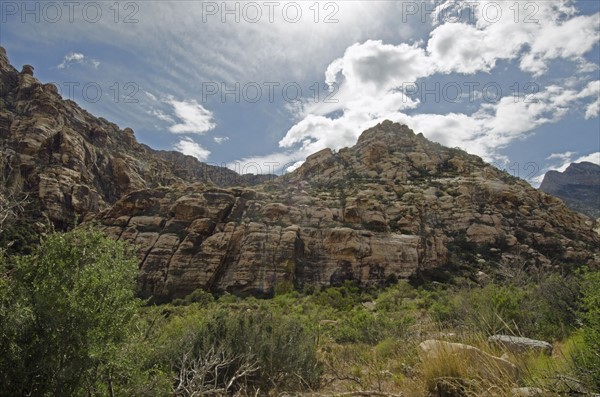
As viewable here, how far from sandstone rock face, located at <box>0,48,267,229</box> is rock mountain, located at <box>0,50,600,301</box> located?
236 mm

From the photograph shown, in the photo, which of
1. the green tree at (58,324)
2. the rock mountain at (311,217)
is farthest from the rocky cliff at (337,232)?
the green tree at (58,324)

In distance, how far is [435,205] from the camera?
4019cm

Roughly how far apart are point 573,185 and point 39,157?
614ft

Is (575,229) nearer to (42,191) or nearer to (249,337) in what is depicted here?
(249,337)

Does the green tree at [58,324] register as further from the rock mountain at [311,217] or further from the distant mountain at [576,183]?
A: the distant mountain at [576,183]

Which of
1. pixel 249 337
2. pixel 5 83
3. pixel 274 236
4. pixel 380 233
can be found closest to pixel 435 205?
pixel 380 233

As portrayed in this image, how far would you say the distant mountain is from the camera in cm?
13300

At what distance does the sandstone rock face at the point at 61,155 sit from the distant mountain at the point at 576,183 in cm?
14121

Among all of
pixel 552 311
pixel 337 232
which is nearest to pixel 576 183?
pixel 337 232

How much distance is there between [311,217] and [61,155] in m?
36.2

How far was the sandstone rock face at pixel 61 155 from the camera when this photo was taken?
1594 inches

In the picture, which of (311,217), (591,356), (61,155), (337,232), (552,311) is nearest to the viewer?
(591,356)

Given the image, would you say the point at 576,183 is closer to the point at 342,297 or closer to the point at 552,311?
the point at 342,297

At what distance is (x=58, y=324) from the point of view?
12.5ft
